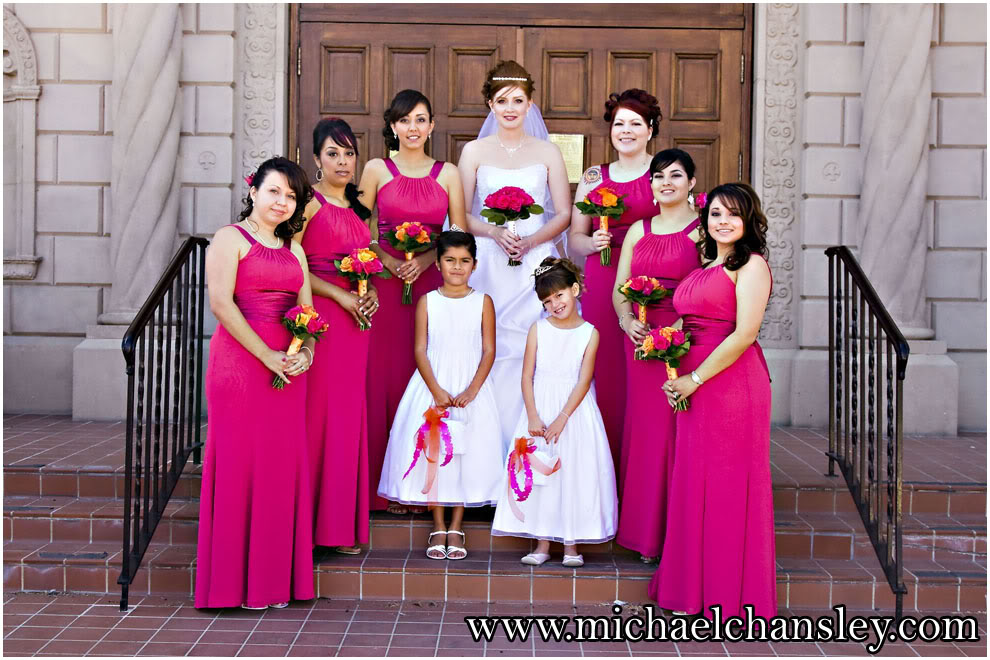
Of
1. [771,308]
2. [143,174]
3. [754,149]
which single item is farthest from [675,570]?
[143,174]

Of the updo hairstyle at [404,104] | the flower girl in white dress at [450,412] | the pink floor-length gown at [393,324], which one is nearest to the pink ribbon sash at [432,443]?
the flower girl in white dress at [450,412]

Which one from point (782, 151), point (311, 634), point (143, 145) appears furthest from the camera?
point (782, 151)

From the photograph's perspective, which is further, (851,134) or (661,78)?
(661,78)

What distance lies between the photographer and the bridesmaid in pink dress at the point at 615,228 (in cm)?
514

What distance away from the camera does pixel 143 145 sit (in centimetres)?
726

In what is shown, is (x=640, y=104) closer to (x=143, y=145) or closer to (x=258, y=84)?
(x=258, y=84)

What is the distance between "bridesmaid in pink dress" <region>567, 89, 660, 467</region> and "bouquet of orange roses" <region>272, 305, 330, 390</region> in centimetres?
167

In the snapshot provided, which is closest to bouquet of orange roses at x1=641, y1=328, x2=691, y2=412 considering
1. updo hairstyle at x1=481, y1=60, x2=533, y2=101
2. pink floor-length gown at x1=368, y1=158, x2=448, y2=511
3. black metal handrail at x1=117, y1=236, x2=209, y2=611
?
pink floor-length gown at x1=368, y1=158, x2=448, y2=511

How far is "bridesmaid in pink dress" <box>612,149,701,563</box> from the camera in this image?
15.4 feet

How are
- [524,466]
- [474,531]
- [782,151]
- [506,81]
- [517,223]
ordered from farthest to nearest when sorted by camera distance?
1. [782,151]
2. [517,223]
3. [506,81]
4. [474,531]
5. [524,466]

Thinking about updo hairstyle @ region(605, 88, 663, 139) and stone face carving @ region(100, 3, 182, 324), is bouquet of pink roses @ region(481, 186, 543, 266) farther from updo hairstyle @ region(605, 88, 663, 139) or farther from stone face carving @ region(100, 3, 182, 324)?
stone face carving @ region(100, 3, 182, 324)

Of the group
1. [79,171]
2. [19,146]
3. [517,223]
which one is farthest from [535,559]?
[19,146]

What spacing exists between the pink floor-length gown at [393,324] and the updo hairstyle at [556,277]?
804mm

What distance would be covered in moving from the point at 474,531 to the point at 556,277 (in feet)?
4.77
